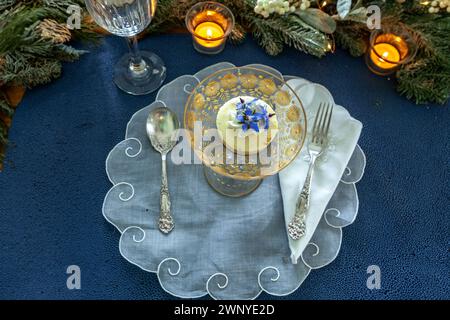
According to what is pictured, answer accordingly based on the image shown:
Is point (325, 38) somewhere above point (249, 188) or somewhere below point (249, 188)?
above

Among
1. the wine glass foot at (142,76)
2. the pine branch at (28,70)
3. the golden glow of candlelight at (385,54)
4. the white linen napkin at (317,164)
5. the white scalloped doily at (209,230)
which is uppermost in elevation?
the golden glow of candlelight at (385,54)

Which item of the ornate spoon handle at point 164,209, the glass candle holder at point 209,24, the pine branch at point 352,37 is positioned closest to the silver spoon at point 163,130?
the ornate spoon handle at point 164,209

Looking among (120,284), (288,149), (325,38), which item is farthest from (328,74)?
(120,284)

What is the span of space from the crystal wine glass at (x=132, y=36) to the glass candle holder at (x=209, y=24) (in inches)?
3.1

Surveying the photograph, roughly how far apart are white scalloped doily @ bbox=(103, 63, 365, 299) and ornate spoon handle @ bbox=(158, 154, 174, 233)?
1 cm

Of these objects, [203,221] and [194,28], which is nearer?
[203,221]

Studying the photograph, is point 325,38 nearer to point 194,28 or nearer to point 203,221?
point 194,28

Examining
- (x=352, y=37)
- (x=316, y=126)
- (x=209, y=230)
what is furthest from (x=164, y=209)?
(x=352, y=37)

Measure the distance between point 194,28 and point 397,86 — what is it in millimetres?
373

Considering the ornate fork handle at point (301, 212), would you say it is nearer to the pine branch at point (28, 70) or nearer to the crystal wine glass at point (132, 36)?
the crystal wine glass at point (132, 36)

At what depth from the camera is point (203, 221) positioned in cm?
66

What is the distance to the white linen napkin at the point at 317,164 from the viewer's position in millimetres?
652

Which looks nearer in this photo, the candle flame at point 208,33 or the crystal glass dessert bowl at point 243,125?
the crystal glass dessert bowl at point 243,125

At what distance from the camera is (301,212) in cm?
65
